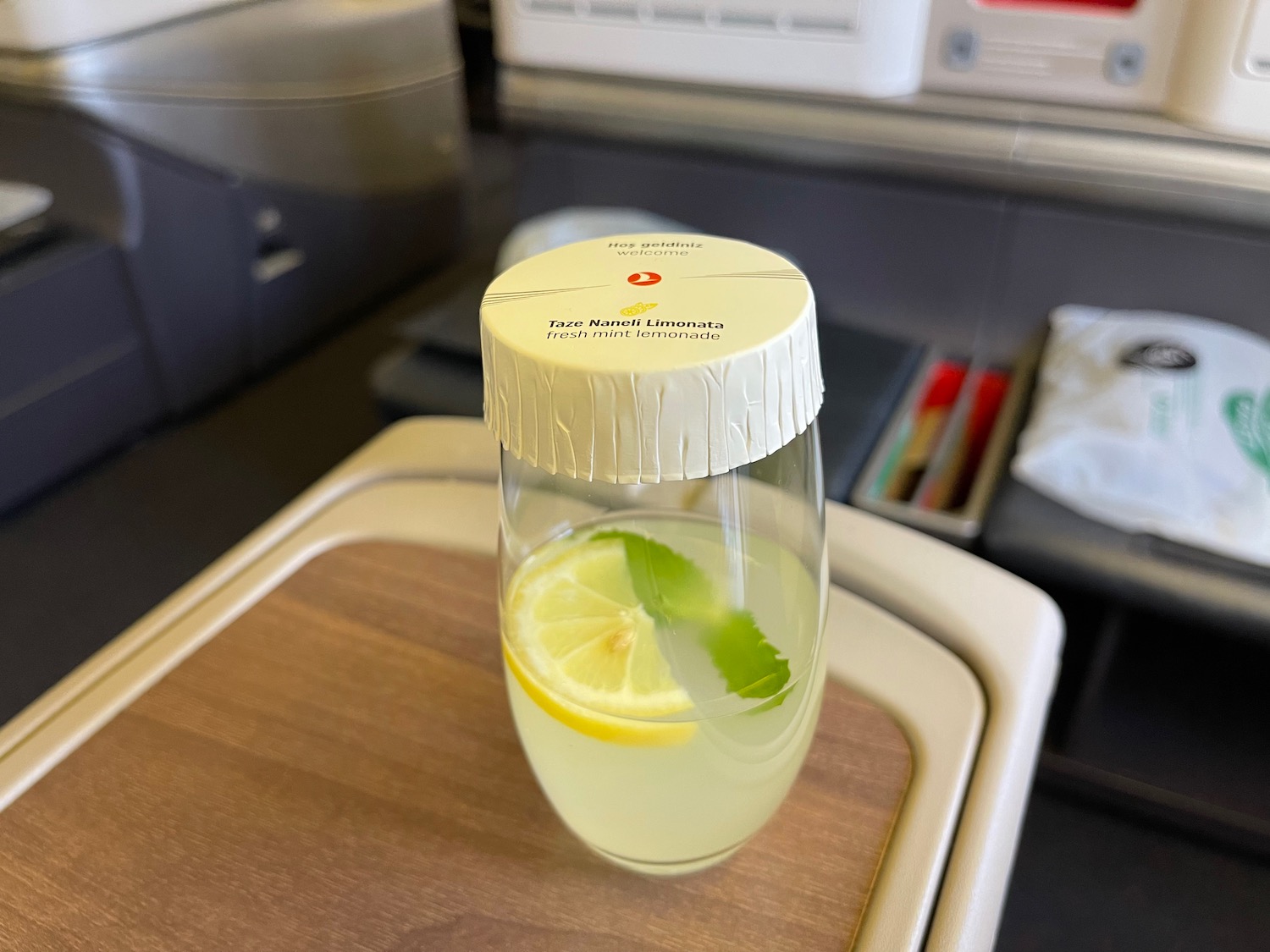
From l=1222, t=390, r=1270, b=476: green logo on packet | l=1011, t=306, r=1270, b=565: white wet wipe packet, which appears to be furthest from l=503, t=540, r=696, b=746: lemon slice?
l=1222, t=390, r=1270, b=476: green logo on packet

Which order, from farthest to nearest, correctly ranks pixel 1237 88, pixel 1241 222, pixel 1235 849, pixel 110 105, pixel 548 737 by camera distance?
1. pixel 1235 849
2. pixel 1241 222
3. pixel 1237 88
4. pixel 110 105
5. pixel 548 737

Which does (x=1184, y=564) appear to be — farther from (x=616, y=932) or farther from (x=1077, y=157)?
(x=616, y=932)

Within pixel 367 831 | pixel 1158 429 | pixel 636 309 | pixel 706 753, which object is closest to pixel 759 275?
pixel 636 309

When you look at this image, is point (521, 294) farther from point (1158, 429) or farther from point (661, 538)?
point (1158, 429)

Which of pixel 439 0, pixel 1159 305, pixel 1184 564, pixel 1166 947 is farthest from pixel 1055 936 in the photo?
pixel 439 0

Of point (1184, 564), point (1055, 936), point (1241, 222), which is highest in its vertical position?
point (1241, 222)

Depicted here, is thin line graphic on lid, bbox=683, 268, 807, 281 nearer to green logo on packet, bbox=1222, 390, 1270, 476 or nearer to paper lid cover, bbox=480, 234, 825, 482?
paper lid cover, bbox=480, 234, 825, 482

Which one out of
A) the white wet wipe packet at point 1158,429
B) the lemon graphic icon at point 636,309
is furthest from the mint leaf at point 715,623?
the white wet wipe packet at point 1158,429
